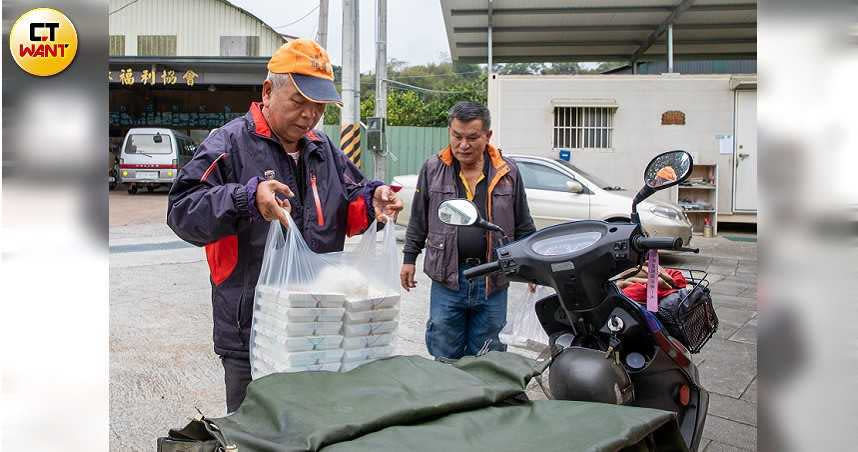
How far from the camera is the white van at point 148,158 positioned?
21359 mm

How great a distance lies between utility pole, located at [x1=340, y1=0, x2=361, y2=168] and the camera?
1182cm

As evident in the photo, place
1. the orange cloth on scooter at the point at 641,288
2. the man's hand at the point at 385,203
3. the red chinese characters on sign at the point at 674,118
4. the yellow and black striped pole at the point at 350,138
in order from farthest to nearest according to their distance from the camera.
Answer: the red chinese characters on sign at the point at 674,118 → the yellow and black striped pole at the point at 350,138 → the orange cloth on scooter at the point at 641,288 → the man's hand at the point at 385,203

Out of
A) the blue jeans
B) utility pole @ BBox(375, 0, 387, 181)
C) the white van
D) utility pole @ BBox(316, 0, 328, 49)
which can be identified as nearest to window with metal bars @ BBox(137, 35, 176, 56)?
the white van

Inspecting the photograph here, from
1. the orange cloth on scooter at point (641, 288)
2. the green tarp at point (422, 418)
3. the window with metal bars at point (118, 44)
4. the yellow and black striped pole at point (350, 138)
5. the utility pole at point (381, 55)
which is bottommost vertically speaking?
the green tarp at point (422, 418)

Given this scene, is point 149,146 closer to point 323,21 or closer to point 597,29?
point 323,21

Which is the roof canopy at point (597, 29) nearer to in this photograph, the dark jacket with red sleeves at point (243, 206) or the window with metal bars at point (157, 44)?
the dark jacket with red sleeves at point (243, 206)

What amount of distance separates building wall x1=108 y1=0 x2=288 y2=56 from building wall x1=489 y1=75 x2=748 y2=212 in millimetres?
16112

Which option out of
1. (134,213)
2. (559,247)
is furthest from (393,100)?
(559,247)

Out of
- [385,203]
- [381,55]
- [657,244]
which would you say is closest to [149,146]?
[381,55]

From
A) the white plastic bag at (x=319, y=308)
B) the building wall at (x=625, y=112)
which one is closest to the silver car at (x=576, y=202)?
the building wall at (x=625, y=112)

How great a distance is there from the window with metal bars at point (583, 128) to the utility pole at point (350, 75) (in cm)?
442

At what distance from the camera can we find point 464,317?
358 cm

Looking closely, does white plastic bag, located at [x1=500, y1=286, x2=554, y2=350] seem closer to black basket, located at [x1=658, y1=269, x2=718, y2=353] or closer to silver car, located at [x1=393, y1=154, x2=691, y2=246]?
black basket, located at [x1=658, y1=269, x2=718, y2=353]

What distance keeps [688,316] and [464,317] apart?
4.35 ft
